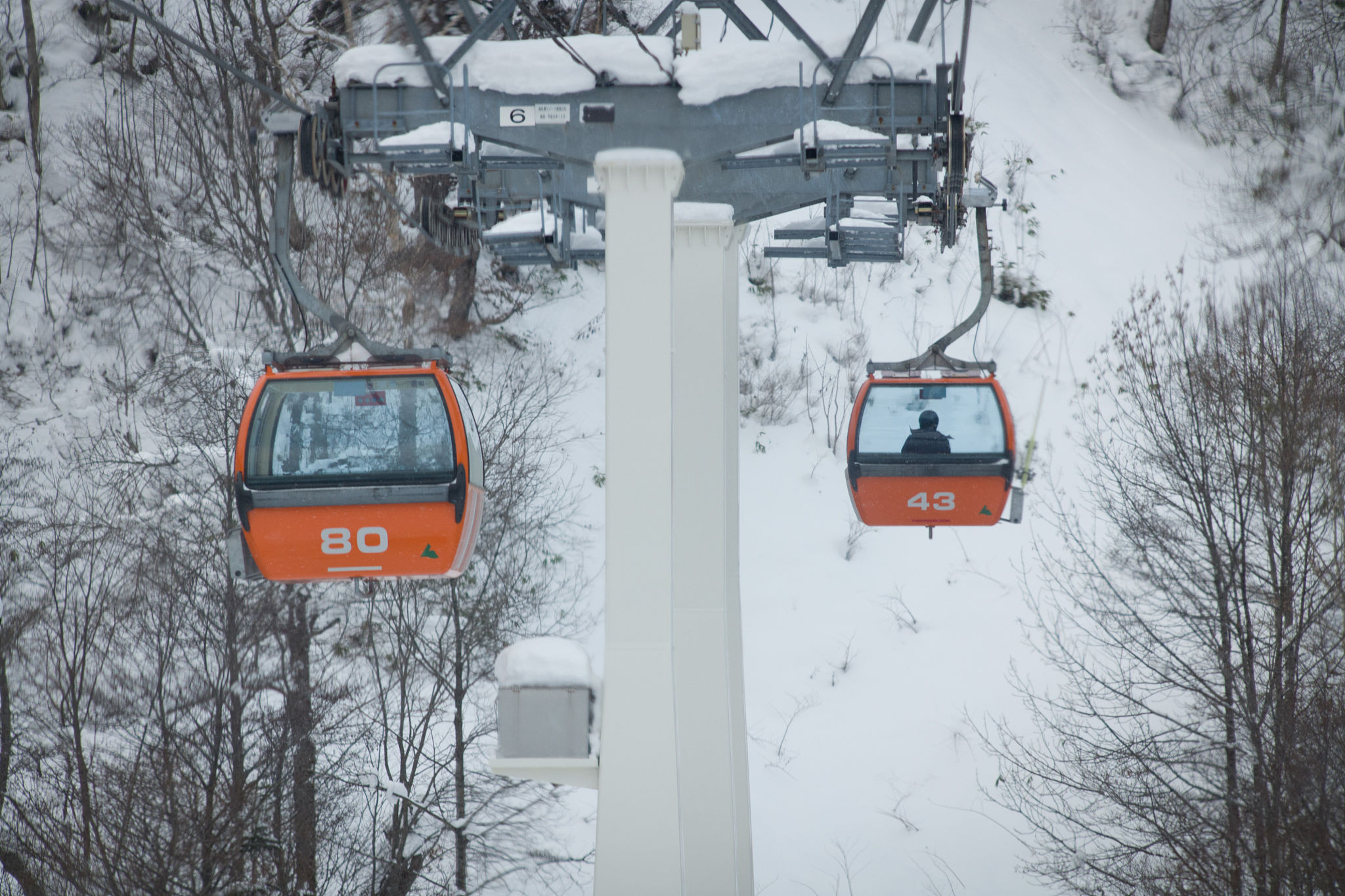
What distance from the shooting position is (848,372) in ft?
52.2

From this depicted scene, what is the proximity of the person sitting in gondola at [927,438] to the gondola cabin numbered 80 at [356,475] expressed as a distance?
2671 millimetres

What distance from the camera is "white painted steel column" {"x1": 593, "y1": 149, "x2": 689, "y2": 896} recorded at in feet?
18.9

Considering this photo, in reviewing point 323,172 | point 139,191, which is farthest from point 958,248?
point 323,172

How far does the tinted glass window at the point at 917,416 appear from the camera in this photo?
6.85m

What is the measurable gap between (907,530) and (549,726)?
8780mm

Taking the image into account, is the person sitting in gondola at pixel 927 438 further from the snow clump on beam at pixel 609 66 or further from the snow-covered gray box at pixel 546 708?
the snow-covered gray box at pixel 546 708

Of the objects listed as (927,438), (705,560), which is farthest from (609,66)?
(705,560)

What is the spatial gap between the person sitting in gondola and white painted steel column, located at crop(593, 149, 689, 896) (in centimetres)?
176

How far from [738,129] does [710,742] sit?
3.55m

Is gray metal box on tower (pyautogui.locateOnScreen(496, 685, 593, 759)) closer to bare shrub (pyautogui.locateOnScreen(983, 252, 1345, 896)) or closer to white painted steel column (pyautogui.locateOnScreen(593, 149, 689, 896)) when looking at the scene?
white painted steel column (pyautogui.locateOnScreen(593, 149, 689, 896))

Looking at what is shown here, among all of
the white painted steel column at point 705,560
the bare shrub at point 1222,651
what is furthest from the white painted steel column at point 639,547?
the bare shrub at point 1222,651

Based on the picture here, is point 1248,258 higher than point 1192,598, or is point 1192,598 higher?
point 1248,258

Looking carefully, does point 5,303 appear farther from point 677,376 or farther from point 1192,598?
point 1192,598

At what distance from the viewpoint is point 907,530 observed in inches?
559
